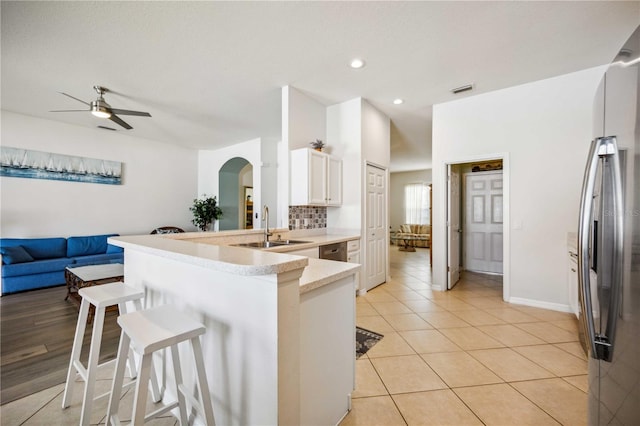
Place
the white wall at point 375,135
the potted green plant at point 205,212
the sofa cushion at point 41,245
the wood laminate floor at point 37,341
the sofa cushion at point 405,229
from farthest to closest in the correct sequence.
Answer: the sofa cushion at point 405,229 → the potted green plant at point 205,212 → the sofa cushion at point 41,245 → the white wall at point 375,135 → the wood laminate floor at point 37,341

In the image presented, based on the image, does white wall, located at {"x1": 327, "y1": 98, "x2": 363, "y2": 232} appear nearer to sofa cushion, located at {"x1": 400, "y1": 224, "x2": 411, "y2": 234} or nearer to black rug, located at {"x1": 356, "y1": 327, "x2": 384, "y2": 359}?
black rug, located at {"x1": 356, "y1": 327, "x2": 384, "y2": 359}

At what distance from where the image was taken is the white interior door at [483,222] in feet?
16.4

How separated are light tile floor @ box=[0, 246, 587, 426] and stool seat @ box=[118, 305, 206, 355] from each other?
0.77 m

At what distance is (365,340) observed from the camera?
244 cm

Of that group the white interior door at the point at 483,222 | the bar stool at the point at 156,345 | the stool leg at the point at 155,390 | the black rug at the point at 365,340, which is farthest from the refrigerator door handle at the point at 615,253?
the white interior door at the point at 483,222

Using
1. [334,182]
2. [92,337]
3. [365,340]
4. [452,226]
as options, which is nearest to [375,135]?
[334,182]

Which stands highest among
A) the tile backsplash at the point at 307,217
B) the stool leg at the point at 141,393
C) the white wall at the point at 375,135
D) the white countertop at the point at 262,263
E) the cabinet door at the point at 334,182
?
the white wall at the point at 375,135

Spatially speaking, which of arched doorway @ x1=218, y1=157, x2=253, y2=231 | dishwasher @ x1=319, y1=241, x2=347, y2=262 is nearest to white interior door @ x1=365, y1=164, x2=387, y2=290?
dishwasher @ x1=319, y1=241, x2=347, y2=262

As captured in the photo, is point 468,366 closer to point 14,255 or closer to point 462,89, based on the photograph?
point 462,89

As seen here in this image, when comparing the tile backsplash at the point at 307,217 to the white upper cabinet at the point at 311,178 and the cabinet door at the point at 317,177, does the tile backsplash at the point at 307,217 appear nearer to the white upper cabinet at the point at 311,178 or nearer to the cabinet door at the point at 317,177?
the white upper cabinet at the point at 311,178

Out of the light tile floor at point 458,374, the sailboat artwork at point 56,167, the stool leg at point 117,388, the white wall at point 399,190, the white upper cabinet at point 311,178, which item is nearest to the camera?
the stool leg at point 117,388

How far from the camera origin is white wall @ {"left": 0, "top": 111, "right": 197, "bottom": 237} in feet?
14.5

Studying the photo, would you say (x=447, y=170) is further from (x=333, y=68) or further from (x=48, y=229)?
(x=48, y=229)

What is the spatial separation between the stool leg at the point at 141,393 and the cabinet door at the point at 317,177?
2575mm
